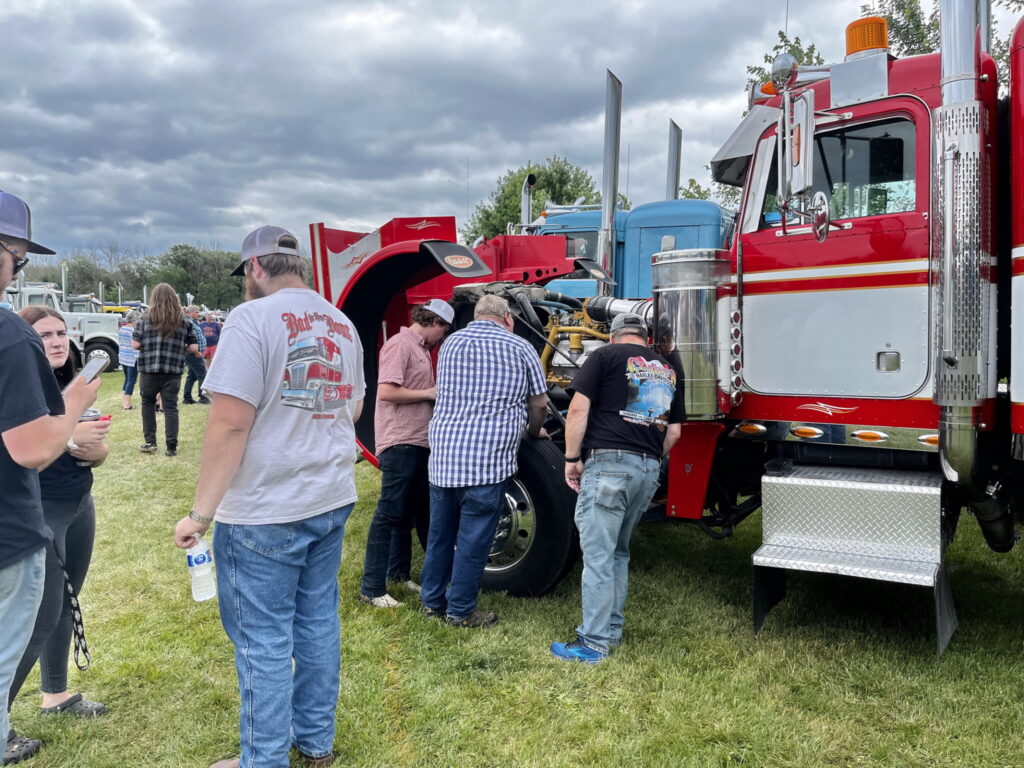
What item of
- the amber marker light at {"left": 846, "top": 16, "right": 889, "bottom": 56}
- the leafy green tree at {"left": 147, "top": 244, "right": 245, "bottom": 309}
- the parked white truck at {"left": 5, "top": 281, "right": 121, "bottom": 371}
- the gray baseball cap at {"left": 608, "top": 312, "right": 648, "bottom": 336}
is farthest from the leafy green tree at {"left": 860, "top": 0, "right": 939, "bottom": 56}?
the leafy green tree at {"left": 147, "top": 244, "right": 245, "bottom": 309}

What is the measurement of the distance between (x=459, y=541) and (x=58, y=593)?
1.79m

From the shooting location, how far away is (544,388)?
4066mm

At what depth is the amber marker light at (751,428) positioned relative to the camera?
154 inches

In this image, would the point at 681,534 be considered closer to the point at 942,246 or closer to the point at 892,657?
the point at 892,657

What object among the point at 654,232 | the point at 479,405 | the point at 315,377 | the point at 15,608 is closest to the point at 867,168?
the point at 479,405

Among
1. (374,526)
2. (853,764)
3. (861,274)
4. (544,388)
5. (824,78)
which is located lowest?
(853,764)

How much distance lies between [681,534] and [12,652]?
4.72 m

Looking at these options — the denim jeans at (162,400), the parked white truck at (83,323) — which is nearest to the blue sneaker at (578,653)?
the denim jeans at (162,400)

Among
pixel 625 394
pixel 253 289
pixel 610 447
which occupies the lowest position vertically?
pixel 610 447

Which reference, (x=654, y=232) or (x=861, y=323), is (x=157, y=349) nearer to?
(x=654, y=232)

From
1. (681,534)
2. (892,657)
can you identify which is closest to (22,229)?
(892,657)

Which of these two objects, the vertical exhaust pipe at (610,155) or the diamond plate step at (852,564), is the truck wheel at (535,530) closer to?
the diamond plate step at (852,564)

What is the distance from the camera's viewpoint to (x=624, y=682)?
137 inches

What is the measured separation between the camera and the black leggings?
275 cm
